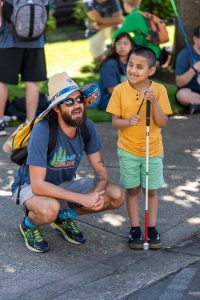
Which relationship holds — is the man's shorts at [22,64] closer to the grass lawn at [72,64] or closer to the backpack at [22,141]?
the grass lawn at [72,64]

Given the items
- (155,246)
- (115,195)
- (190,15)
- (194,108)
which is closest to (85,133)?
(115,195)

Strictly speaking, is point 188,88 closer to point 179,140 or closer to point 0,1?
point 179,140

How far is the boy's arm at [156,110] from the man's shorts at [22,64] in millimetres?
2852

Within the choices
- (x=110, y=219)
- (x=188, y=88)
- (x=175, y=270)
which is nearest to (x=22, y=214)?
(x=110, y=219)

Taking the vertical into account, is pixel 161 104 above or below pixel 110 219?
above

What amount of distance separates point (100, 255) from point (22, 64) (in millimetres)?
3275

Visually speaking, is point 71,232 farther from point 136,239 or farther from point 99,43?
point 99,43

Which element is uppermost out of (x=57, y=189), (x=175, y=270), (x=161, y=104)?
(x=161, y=104)

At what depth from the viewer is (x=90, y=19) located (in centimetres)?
1216

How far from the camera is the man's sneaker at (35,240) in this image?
5184 millimetres

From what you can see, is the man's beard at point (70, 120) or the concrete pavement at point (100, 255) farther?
the man's beard at point (70, 120)

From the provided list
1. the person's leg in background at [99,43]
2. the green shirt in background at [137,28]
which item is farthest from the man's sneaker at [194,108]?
the person's leg in background at [99,43]

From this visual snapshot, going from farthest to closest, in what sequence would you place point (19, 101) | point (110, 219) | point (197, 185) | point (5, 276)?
point (19, 101)
point (197, 185)
point (110, 219)
point (5, 276)

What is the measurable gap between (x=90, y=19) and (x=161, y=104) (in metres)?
7.19
